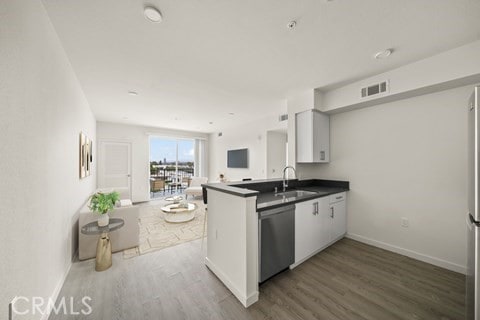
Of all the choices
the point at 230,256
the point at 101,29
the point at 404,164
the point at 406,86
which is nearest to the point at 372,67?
the point at 406,86

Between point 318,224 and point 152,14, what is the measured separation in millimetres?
3062

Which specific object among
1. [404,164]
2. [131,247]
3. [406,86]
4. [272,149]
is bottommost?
[131,247]

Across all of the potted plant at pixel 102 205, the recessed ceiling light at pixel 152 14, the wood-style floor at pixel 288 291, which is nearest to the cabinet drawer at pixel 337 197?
the wood-style floor at pixel 288 291

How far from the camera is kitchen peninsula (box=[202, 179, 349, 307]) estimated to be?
5.40 feet

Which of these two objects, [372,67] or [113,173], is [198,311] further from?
[113,173]

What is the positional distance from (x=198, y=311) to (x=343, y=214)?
2.71 metres

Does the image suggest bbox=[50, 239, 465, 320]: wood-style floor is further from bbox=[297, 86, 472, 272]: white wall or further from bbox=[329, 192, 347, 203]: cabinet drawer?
bbox=[329, 192, 347, 203]: cabinet drawer

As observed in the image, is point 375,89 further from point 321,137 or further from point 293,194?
point 293,194

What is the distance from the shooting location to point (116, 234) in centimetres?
262

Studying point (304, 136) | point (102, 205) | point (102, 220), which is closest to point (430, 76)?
point (304, 136)

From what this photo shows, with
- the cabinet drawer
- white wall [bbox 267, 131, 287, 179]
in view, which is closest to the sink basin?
the cabinet drawer

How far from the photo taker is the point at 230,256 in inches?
72.3

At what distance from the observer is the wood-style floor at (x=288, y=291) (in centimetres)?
154

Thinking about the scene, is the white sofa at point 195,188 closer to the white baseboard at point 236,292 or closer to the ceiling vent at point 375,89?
the white baseboard at point 236,292
